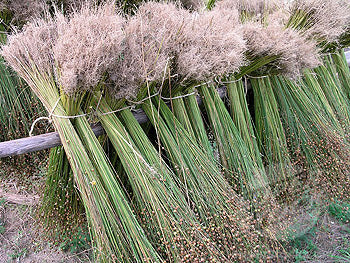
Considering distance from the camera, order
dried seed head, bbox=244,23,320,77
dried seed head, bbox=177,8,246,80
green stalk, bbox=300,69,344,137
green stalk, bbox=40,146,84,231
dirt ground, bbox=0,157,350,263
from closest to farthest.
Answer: dried seed head, bbox=177,8,246,80, green stalk, bbox=40,146,84,231, dried seed head, bbox=244,23,320,77, green stalk, bbox=300,69,344,137, dirt ground, bbox=0,157,350,263

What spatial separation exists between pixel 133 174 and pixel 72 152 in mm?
263

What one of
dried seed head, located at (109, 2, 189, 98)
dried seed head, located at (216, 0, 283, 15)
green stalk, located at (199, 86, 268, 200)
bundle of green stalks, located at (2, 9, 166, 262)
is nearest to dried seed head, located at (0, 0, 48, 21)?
bundle of green stalks, located at (2, 9, 166, 262)

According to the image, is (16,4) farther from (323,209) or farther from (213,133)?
(323,209)

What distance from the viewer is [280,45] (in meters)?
1.48

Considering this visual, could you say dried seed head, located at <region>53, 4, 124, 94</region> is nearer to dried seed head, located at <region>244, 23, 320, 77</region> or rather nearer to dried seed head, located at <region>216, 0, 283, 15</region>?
dried seed head, located at <region>244, 23, 320, 77</region>

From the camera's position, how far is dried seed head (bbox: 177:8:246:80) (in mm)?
1204

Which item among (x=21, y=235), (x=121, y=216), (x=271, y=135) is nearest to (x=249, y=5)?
(x=271, y=135)

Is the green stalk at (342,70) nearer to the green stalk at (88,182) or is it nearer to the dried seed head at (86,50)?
the dried seed head at (86,50)

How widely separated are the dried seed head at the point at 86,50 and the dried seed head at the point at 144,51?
2.4 inches

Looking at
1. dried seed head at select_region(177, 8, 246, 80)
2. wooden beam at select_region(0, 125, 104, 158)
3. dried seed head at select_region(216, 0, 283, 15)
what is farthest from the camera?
dried seed head at select_region(216, 0, 283, 15)

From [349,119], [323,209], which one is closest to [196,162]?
[349,119]

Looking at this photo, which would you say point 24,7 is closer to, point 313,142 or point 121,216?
point 121,216

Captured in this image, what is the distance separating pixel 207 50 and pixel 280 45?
0.50m

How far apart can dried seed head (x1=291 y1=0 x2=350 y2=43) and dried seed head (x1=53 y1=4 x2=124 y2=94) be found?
1261 mm
